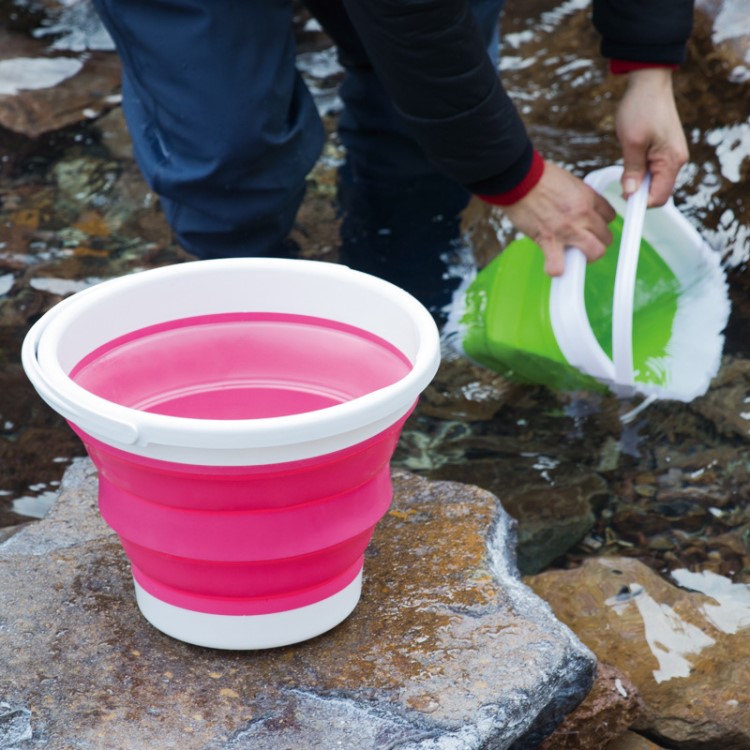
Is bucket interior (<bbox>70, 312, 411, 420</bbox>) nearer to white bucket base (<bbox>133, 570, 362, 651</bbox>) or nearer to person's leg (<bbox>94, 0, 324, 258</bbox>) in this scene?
white bucket base (<bbox>133, 570, 362, 651</bbox>)

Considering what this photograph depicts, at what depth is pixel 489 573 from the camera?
1.53m

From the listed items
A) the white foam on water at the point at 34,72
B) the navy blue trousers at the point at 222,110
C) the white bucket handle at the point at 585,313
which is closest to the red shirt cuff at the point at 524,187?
the white bucket handle at the point at 585,313

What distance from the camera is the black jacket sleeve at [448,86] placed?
67.3 inches

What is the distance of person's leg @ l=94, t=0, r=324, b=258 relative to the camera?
6.48ft

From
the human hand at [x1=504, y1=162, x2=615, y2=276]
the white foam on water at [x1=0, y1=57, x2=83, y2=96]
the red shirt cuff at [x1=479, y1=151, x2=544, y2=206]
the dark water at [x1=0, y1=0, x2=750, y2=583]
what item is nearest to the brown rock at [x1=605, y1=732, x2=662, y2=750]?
the dark water at [x1=0, y1=0, x2=750, y2=583]

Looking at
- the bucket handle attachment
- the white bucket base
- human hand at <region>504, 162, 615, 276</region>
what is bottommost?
the white bucket base

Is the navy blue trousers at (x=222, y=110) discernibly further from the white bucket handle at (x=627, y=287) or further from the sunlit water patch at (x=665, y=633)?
the sunlit water patch at (x=665, y=633)

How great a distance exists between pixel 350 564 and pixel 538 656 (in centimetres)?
28

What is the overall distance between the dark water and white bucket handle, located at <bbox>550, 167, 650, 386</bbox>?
0.83 ft

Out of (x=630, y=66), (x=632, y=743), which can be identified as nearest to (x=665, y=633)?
(x=632, y=743)

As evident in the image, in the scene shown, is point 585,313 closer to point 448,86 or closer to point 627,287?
point 627,287

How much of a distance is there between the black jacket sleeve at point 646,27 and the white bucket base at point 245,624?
135cm

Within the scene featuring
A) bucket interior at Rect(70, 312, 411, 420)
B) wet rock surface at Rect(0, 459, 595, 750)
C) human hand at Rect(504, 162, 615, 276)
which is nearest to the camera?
wet rock surface at Rect(0, 459, 595, 750)

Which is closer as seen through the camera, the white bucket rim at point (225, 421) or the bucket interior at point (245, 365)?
the white bucket rim at point (225, 421)
